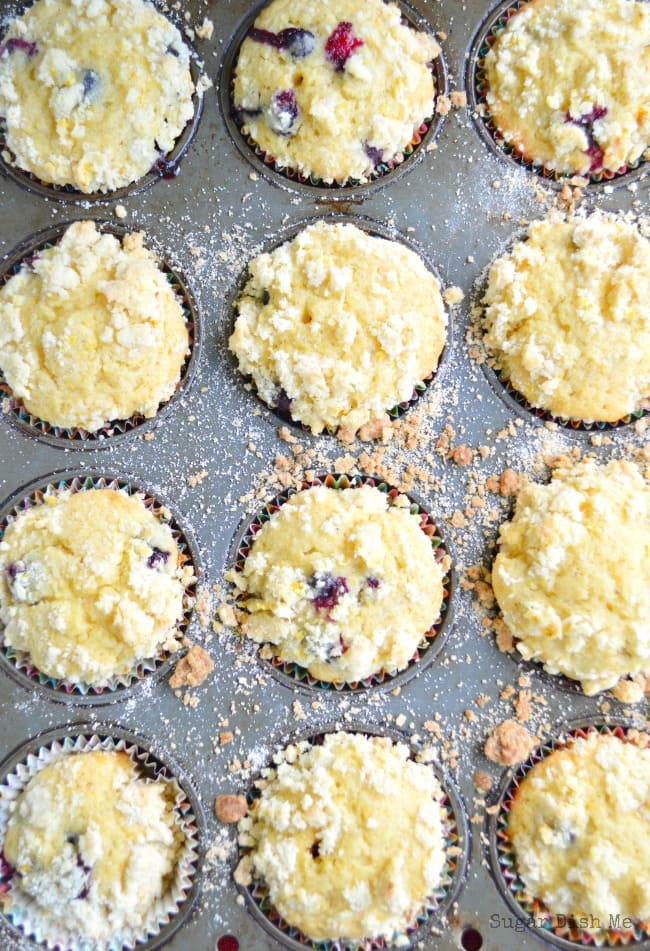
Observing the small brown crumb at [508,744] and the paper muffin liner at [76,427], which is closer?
the small brown crumb at [508,744]

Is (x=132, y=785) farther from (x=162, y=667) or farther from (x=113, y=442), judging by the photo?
(x=113, y=442)

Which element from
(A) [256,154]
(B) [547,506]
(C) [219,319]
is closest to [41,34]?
(A) [256,154]

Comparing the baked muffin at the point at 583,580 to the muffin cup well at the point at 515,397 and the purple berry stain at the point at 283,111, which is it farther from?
the purple berry stain at the point at 283,111

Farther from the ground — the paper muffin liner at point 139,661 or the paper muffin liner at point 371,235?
the paper muffin liner at point 371,235

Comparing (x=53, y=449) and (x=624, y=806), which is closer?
(x=624, y=806)

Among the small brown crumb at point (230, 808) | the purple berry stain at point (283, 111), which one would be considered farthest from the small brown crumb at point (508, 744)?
the purple berry stain at point (283, 111)

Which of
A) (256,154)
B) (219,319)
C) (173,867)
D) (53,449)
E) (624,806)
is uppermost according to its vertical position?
(256,154)
